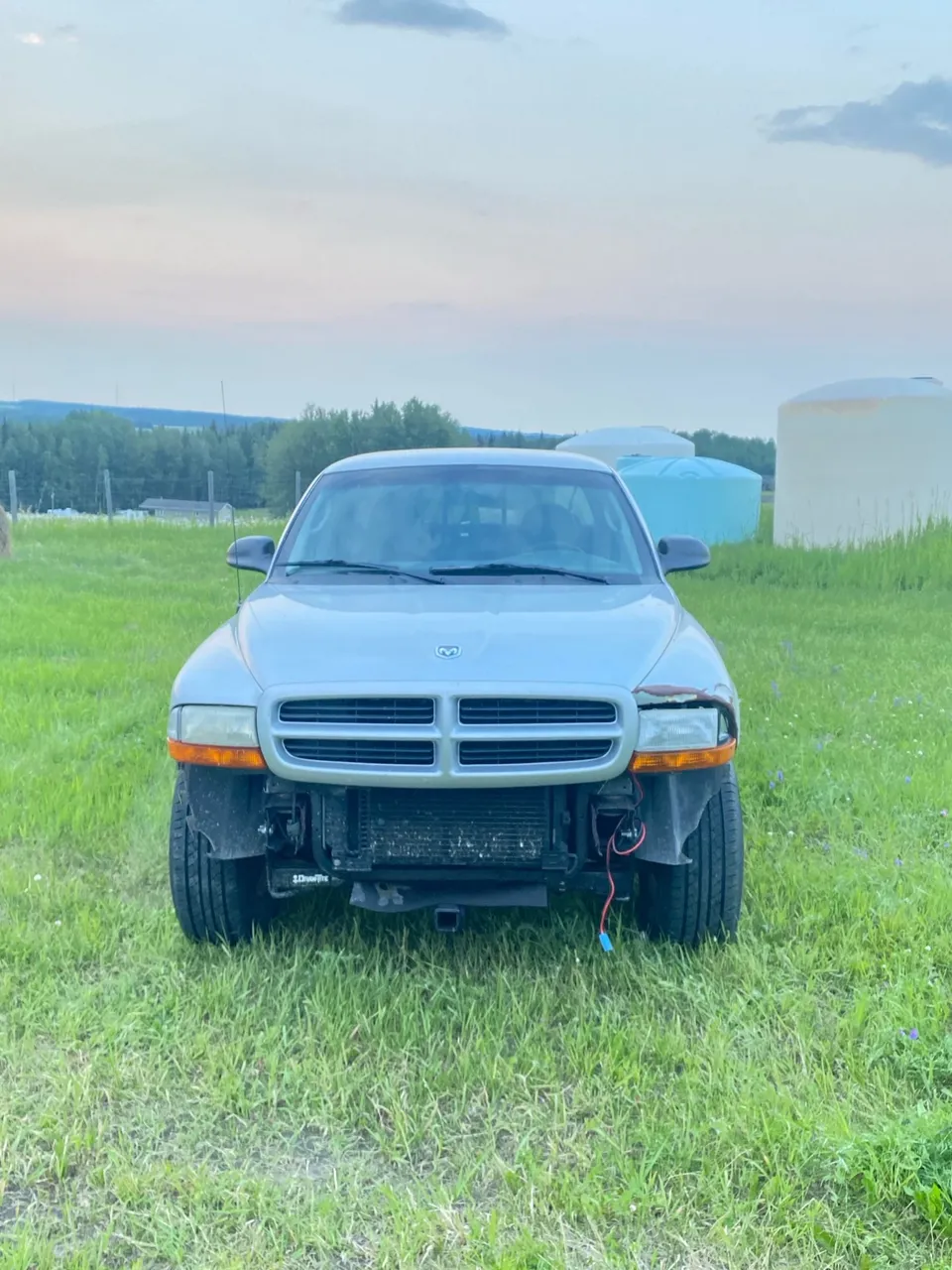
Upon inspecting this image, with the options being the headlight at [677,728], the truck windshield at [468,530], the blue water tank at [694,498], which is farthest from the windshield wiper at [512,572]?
the blue water tank at [694,498]

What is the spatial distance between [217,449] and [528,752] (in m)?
80.5

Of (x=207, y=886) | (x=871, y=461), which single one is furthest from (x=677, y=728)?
(x=871, y=461)

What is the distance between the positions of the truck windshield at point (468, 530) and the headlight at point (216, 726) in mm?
1145

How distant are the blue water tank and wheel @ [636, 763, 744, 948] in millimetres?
16460

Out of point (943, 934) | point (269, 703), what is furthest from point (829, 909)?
point (269, 703)

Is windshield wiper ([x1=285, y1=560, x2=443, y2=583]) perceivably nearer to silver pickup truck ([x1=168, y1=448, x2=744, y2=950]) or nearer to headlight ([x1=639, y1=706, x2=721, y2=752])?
silver pickup truck ([x1=168, y1=448, x2=744, y2=950])

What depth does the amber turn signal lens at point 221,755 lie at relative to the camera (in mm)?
2986

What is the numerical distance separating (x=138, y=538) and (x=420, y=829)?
64.6 ft

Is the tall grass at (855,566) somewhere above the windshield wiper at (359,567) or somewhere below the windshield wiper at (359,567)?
below

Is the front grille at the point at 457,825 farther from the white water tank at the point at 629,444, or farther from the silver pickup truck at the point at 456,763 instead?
the white water tank at the point at 629,444

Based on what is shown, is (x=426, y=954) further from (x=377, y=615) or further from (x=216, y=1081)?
(x=377, y=615)

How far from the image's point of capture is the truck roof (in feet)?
15.5

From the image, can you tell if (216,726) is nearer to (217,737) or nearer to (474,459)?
(217,737)

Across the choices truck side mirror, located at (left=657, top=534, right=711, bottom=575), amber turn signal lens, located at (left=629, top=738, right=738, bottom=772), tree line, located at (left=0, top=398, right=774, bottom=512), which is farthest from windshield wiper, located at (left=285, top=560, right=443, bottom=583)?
tree line, located at (left=0, top=398, right=774, bottom=512)
